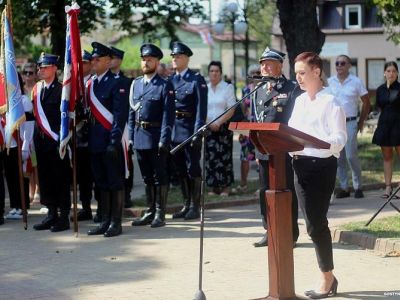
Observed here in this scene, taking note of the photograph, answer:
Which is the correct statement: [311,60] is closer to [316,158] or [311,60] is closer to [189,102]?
[316,158]

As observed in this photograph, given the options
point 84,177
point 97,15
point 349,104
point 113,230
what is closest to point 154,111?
point 113,230

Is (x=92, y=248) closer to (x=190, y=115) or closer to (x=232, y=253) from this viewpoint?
(x=232, y=253)

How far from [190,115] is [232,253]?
2.72m

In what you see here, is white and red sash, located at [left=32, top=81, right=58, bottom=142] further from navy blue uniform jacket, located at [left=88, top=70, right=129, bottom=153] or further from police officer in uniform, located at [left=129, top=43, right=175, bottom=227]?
police officer in uniform, located at [left=129, top=43, right=175, bottom=227]

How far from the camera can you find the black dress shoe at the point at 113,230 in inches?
368

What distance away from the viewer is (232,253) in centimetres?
821

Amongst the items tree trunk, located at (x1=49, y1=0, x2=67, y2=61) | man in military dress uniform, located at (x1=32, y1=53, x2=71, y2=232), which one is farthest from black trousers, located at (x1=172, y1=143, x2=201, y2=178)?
tree trunk, located at (x1=49, y1=0, x2=67, y2=61)

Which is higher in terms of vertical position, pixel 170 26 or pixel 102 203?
pixel 170 26

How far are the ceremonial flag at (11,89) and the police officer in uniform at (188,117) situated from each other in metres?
1.92

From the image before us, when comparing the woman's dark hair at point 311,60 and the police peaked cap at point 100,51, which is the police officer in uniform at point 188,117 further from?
the woman's dark hair at point 311,60

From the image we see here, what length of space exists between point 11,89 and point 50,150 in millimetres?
885

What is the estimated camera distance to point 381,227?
887 centimetres

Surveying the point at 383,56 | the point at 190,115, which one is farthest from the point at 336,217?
the point at 383,56

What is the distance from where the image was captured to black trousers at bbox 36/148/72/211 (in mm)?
9953
